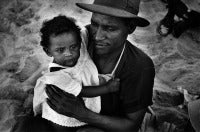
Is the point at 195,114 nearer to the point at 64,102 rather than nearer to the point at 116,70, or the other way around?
the point at 116,70

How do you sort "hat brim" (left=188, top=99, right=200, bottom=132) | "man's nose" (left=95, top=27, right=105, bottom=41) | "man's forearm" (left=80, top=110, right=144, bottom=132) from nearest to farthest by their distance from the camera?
"man's nose" (left=95, top=27, right=105, bottom=41)
"man's forearm" (left=80, top=110, right=144, bottom=132)
"hat brim" (left=188, top=99, right=200, bottom=132)

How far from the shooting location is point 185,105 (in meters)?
3.22

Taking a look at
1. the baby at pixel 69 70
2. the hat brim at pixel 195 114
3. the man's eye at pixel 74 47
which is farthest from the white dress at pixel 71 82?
the hat brim at pixel 195 114

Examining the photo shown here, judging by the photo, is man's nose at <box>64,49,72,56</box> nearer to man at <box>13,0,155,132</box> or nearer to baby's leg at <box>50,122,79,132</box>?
man at <box>13,0,155,132</box>

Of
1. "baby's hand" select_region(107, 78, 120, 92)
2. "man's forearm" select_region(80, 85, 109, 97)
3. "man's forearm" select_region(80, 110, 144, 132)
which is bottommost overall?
"man's forearm" select_region(80, 110, 144, 132)

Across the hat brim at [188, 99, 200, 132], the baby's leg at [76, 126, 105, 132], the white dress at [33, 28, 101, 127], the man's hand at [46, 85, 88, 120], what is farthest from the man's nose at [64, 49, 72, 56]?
the hat brim at [188, 99, 200, 132]

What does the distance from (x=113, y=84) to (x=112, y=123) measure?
0.31 m

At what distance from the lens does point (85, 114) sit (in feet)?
6.94

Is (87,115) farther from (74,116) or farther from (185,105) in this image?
(185,105)

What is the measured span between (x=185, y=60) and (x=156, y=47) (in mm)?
440

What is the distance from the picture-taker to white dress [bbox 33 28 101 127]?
6.64ft

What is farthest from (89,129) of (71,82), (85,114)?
(71,82)

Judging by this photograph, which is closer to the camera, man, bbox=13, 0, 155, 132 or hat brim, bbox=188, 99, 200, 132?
man, bbox=13, 0, 155, 132

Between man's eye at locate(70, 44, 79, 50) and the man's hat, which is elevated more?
the man's hat
